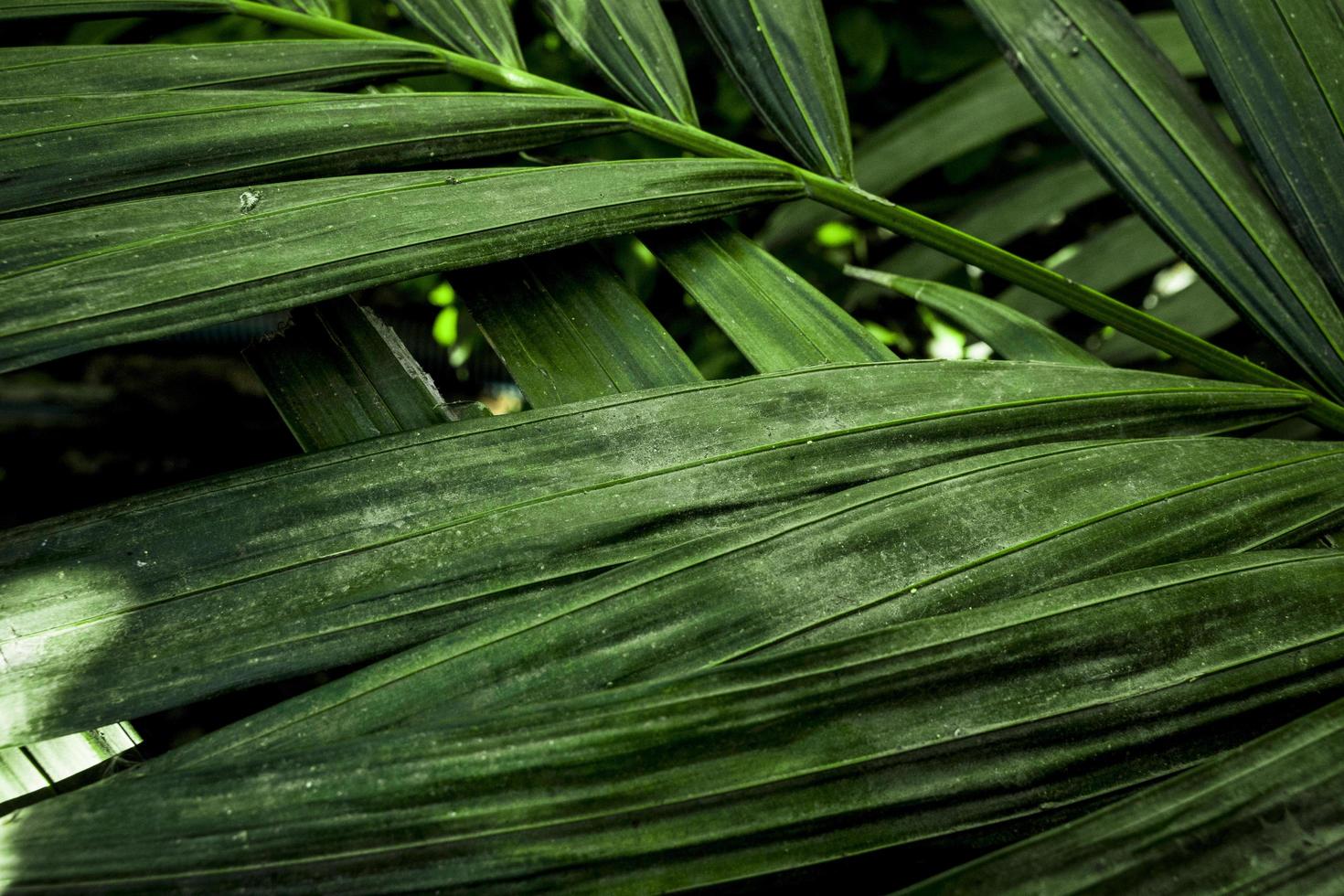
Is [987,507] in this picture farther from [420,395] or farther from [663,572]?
[420,395]

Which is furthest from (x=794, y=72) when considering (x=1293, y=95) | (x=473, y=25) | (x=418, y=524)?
(x=418, y=524)

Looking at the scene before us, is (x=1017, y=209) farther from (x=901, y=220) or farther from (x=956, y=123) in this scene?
(x=901, y=220)

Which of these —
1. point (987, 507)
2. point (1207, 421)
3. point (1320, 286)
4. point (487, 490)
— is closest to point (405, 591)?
point (487, 490)

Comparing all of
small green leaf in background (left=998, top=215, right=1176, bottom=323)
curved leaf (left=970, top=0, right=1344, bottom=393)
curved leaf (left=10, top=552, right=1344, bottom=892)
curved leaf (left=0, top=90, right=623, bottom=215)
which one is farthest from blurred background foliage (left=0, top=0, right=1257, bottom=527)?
curved leaf (left=10, top=552, right=1344, bottom=892)

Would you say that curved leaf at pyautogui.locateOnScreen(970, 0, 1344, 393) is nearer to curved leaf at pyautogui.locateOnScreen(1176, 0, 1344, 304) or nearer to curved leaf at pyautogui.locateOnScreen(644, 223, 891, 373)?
curved leaf at pyautogui.locateOnScreen(1176, 0, 1344, 304)

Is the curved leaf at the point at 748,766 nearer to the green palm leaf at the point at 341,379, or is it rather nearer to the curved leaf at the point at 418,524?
the curved leaf at the point at 418,524
